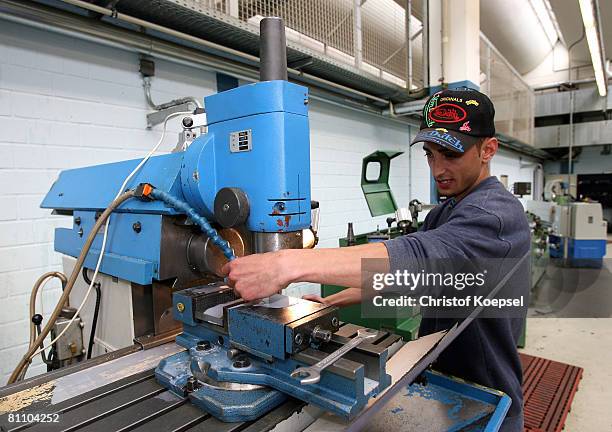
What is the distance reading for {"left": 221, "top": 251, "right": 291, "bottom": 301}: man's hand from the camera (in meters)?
0.71

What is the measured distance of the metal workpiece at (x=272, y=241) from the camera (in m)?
0.76

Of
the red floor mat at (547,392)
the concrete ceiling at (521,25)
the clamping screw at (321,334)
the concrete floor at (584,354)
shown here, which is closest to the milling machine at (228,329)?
the clamping screw at (321,334)

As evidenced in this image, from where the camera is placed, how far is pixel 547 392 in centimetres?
218

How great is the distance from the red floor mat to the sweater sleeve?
5.20ft

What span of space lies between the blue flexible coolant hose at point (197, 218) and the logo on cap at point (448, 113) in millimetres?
612

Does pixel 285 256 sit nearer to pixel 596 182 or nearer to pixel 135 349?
pixel 135 349

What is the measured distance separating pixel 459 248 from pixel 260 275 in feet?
1.33

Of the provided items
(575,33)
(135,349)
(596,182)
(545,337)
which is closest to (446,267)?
(135,349)

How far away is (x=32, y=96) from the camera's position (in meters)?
1.67

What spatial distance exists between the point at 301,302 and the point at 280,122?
387 mm

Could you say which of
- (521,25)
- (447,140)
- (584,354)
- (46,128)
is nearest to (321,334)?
(447,140)

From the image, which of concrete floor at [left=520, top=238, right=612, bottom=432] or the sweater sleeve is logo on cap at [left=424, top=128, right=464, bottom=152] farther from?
concrete floor at [left=520, top=238, right=612, bottom=432]

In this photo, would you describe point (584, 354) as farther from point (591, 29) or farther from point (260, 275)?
point (260, 275)

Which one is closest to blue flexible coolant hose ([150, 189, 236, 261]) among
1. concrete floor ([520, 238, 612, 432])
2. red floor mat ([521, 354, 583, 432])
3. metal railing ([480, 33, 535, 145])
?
red floor mat ([521, 354, 583, 432])
